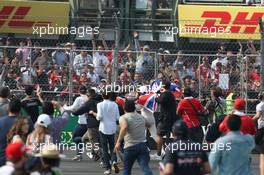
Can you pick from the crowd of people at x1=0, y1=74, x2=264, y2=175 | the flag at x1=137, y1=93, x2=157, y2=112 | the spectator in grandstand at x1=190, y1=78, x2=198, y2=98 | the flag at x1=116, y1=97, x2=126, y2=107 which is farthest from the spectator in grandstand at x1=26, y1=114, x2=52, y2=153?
the spectator in grandstand at x1=190, y1=78, x2=198, y2=98

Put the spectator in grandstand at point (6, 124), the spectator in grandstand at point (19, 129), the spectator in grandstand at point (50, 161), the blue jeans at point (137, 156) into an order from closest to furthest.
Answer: the spectator in grandstand at point (50, 161) → the spectator in grandstand at point (19, 129) → the spectator in grandstand at point (6, 124) → the blue jeans at point (137, 156)

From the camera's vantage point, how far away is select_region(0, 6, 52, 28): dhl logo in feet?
92.1

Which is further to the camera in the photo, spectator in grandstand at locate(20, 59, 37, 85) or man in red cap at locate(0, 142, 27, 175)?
spectator in grandstand at locate(20, 59, 37, 85)

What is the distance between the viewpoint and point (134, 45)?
1104 inches

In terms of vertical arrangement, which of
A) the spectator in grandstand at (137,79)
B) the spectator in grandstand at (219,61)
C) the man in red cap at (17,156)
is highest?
the spectator in grandstand at (219,61)

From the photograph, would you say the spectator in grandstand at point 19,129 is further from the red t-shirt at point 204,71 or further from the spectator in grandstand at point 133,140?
the red t-shirt at point 204,71

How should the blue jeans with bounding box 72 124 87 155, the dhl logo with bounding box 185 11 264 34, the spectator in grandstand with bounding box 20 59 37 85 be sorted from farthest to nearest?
the dhl logo with bounding box 185 11 264 34
the spectator in grandstand with bounding box 20 59 37 85
the blue jeans with bounding box 72 124 87 155

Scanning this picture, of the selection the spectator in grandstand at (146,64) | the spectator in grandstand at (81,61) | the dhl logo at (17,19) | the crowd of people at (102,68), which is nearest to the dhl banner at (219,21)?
the crowd of people at (102,68)

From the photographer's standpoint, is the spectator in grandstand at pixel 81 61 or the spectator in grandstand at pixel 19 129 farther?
the spectator in grandstand at pixel 81 61

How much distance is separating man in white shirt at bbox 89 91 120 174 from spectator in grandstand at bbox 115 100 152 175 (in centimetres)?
239

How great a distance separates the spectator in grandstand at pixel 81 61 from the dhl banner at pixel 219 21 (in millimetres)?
4491

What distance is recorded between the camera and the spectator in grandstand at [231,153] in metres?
12.9

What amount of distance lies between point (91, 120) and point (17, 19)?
8376 mm

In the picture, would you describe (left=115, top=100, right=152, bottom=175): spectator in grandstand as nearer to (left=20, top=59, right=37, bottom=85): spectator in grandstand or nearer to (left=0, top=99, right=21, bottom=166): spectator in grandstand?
(left=0, top=99, right=21, bottom=166): spectator in grandstand
